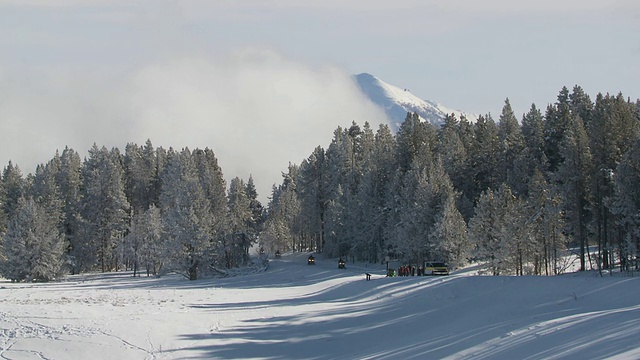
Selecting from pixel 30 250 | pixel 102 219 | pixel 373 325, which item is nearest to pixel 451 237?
pixel 373 325

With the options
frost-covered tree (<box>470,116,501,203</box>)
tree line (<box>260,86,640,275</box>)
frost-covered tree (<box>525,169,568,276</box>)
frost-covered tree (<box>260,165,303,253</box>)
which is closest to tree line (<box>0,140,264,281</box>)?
tree line (<box>260,86,640,275</box>)

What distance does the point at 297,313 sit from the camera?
124ft

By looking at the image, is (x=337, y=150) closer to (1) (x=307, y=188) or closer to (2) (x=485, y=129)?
(1) (x=307, y=188)

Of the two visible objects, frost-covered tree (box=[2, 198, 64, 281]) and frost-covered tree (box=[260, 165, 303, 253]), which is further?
frost-covered tree (box=[260, 165, 303, 253])

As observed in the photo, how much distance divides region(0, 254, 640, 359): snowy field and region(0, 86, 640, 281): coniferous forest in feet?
56.8

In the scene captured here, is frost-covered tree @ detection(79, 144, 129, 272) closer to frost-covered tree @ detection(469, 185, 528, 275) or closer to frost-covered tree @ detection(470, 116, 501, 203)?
frost-covered tree @ detection(470, 116, 501, 203)

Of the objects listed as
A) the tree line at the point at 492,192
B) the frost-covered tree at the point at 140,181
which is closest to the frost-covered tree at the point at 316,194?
the tree line at the point at 492,192

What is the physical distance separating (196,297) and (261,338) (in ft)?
62.1

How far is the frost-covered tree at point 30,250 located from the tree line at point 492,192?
38.3 meters

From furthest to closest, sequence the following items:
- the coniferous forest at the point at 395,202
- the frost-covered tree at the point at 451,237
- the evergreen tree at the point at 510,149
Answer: the evergreen tree at the point at 510,149 < the frost-covered tree at the point at 451,237 < the coniferous forest at the point at 395,202

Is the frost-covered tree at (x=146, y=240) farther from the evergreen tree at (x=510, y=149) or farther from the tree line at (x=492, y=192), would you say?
the evergreen tree at (x=510, y=149)

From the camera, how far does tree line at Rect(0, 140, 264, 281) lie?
73312mm

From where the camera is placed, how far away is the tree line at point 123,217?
73.3 meters

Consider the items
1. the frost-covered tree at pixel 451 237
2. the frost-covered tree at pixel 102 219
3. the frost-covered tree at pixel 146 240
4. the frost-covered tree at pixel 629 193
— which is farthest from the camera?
the frost-covered tree at pixel 102 219
